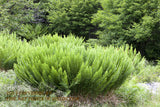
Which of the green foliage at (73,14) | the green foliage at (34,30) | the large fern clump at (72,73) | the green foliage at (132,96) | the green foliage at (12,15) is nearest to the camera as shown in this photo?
the large fern clump at (72,73)

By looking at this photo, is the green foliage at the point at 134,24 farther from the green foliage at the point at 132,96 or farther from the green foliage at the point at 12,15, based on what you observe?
the green foliage at the point at 132,96

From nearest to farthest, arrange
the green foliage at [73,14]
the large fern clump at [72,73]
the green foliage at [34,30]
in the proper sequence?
the large fern clump at [72,73], the green foliage at [73,14], the green foliage at [34,30]

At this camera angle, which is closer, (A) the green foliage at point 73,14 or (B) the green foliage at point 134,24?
(B) the green foliage at point 134,24

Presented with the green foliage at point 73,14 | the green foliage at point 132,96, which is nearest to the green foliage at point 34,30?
the green foliage at point 73,14

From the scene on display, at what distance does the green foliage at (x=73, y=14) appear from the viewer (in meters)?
15.3

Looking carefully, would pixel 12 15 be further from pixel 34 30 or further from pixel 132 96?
pixel 132 96

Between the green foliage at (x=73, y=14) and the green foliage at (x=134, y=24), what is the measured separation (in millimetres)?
2781

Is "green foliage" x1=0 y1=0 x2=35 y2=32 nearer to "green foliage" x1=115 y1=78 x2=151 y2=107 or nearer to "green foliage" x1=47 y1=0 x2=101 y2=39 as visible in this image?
"green foliage" x1=47 y1=0 x2=101 y2=39

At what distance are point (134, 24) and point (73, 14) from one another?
6910mm

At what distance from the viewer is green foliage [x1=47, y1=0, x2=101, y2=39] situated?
15.3 metres

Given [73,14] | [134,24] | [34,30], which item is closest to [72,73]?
[134,24]

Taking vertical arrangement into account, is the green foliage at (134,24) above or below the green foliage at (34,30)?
above

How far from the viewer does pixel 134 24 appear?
34.2 feet

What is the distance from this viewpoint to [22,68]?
3.51m
